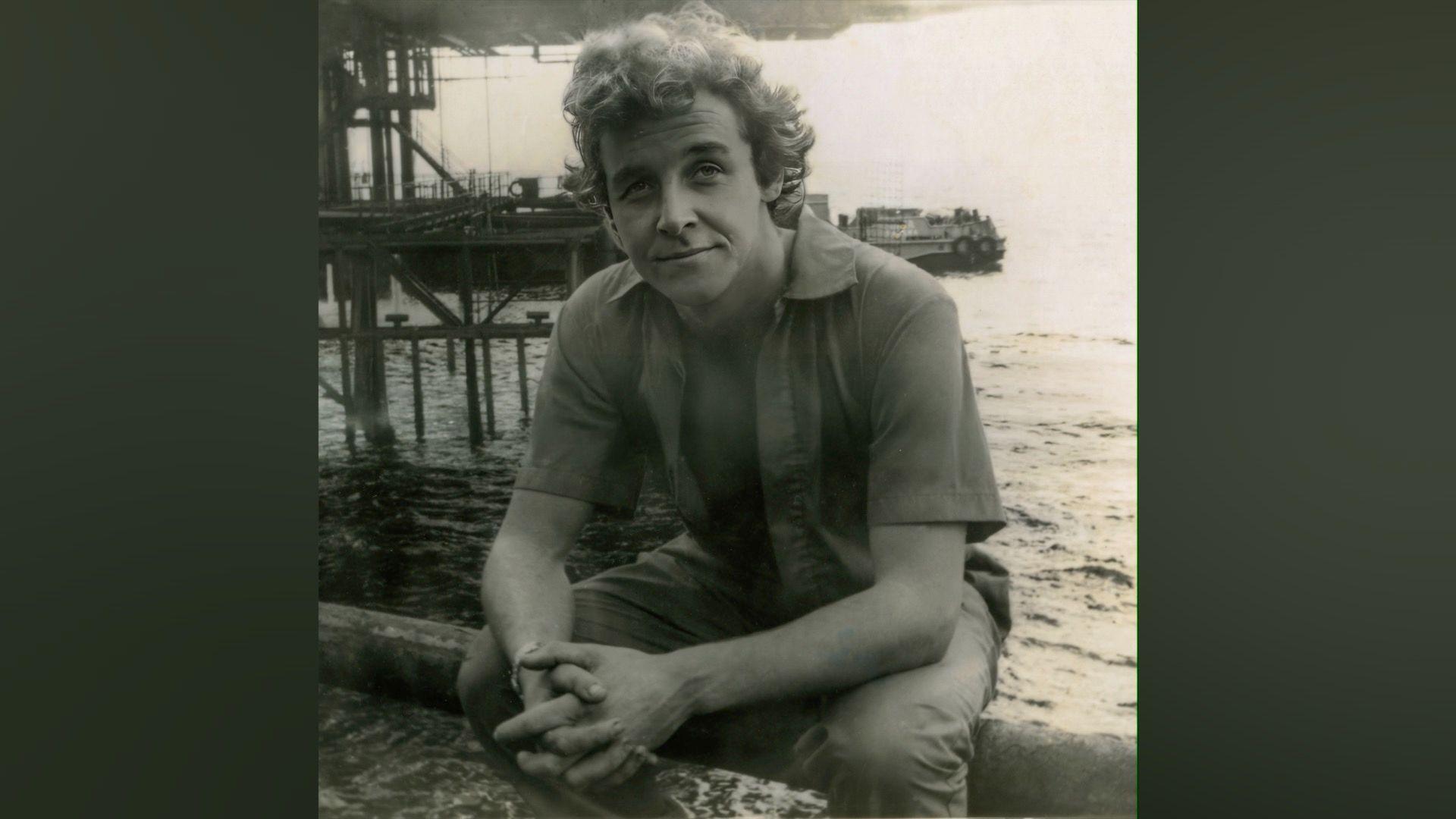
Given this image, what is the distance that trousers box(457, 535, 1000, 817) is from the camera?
3428 millimetres

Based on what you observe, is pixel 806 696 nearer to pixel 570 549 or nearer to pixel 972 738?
pixel 972 738

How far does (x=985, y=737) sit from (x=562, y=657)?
37.7 inches

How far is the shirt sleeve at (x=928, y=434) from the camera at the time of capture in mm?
3492

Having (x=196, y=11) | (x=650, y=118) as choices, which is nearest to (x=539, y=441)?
(x=650, y=118)

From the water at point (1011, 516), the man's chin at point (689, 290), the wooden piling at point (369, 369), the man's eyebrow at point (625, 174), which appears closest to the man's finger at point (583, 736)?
the water at point (1011, 516)

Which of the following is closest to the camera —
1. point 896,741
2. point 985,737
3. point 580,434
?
point 896,741

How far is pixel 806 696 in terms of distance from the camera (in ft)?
11.3

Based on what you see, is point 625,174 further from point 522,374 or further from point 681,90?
point 522,374

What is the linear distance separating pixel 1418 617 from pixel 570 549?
1903 millimetres

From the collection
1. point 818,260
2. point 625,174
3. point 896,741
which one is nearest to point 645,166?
point 625,174

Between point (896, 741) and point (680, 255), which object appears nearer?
point (896, 741)

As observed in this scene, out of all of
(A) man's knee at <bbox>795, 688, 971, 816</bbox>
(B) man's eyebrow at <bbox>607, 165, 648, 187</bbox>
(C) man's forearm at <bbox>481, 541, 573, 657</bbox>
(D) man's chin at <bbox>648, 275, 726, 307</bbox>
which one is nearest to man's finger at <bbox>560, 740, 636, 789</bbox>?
(C) man's forearm at <bbox>481, 541, 573, 657</bbox>

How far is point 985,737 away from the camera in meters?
3.53

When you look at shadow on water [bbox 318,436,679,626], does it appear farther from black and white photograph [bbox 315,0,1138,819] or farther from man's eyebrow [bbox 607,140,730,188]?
man's eyebrow [bbox 607,140,730,188]
